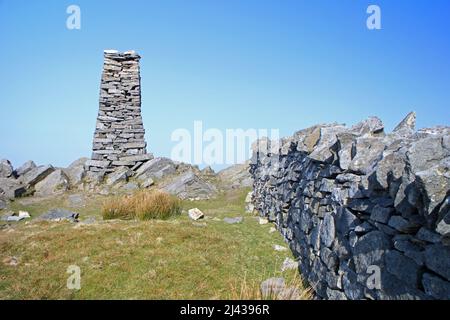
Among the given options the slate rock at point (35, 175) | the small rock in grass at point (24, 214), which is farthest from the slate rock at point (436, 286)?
the slate rock at point (35, 175)

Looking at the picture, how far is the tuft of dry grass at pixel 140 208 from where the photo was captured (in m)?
9.98

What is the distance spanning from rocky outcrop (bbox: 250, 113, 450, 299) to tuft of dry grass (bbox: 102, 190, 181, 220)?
4.54m

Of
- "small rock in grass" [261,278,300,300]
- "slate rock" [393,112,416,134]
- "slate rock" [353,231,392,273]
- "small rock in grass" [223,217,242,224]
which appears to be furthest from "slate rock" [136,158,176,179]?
"slate rock" [353,231,392,273]

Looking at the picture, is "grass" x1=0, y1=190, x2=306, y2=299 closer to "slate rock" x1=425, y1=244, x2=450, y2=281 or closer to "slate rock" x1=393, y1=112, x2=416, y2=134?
"slate rock" x1=425, y1=244, x2=450, y2=281

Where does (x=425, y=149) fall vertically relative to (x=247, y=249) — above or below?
above

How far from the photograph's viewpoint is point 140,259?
661 cm

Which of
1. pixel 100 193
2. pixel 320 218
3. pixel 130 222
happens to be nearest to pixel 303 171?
pixel 320 218

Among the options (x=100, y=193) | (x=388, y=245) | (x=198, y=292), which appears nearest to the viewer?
(x=388, y=245)

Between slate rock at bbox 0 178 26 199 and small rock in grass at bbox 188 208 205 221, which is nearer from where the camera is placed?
small rock in grass at bbox 188 208 205 221

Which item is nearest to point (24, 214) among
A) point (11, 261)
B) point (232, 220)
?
point (11, 261)

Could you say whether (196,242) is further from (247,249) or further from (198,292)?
(198,292)

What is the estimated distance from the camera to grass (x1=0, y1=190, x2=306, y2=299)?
5.48 m

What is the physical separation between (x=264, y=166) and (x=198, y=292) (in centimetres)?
718
